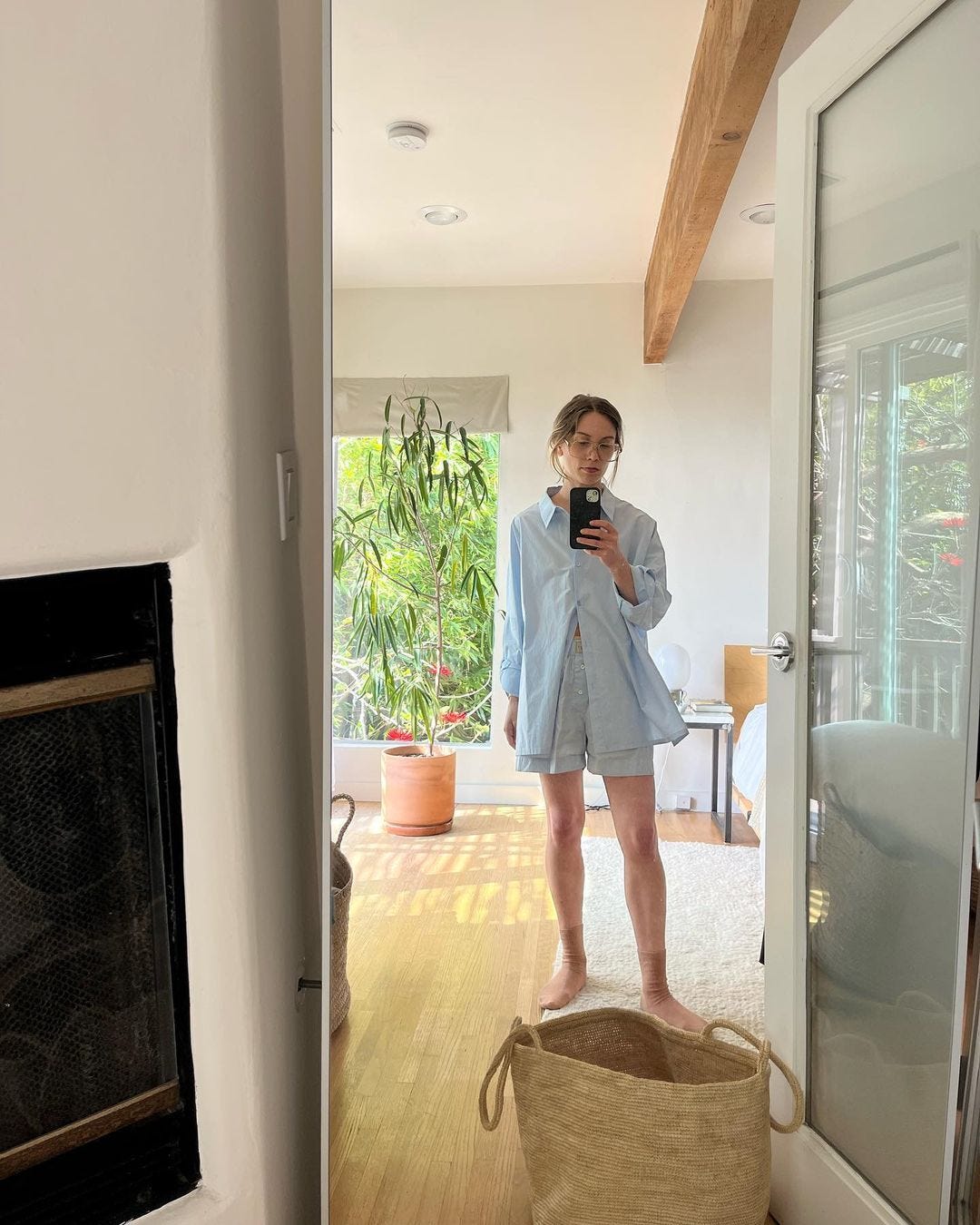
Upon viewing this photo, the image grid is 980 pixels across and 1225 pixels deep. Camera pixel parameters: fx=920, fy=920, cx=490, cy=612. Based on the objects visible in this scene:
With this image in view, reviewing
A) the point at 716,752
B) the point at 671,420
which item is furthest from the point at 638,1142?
the point at 671,420

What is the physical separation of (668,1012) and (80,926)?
1344 mm

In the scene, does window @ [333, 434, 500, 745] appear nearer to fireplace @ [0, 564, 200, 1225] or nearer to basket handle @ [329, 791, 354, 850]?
basket handle @ [329, 791, 354, 850]

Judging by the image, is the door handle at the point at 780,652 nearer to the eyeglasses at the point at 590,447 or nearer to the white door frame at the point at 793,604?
the white door frame at the point at 793,604

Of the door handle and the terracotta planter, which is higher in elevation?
the door handle

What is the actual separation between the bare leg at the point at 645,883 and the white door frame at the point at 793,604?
0.48 m

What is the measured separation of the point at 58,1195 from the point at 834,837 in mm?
1155

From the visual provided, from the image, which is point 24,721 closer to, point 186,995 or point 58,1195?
→ point 186,995

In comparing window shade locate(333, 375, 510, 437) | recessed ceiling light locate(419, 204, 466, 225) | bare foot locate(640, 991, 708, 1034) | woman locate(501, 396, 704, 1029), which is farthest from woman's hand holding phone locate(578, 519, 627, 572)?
bare foot locate(640, 991, 708, 1034)

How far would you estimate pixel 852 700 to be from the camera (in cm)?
137

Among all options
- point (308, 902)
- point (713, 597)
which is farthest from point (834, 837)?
point (713, 597)

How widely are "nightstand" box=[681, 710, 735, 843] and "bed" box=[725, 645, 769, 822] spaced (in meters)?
0.03

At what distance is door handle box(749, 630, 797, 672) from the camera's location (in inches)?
57.2

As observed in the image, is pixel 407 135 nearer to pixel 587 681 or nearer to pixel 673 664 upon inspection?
pixel 587 681

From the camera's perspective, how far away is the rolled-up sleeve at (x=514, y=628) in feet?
6.08
